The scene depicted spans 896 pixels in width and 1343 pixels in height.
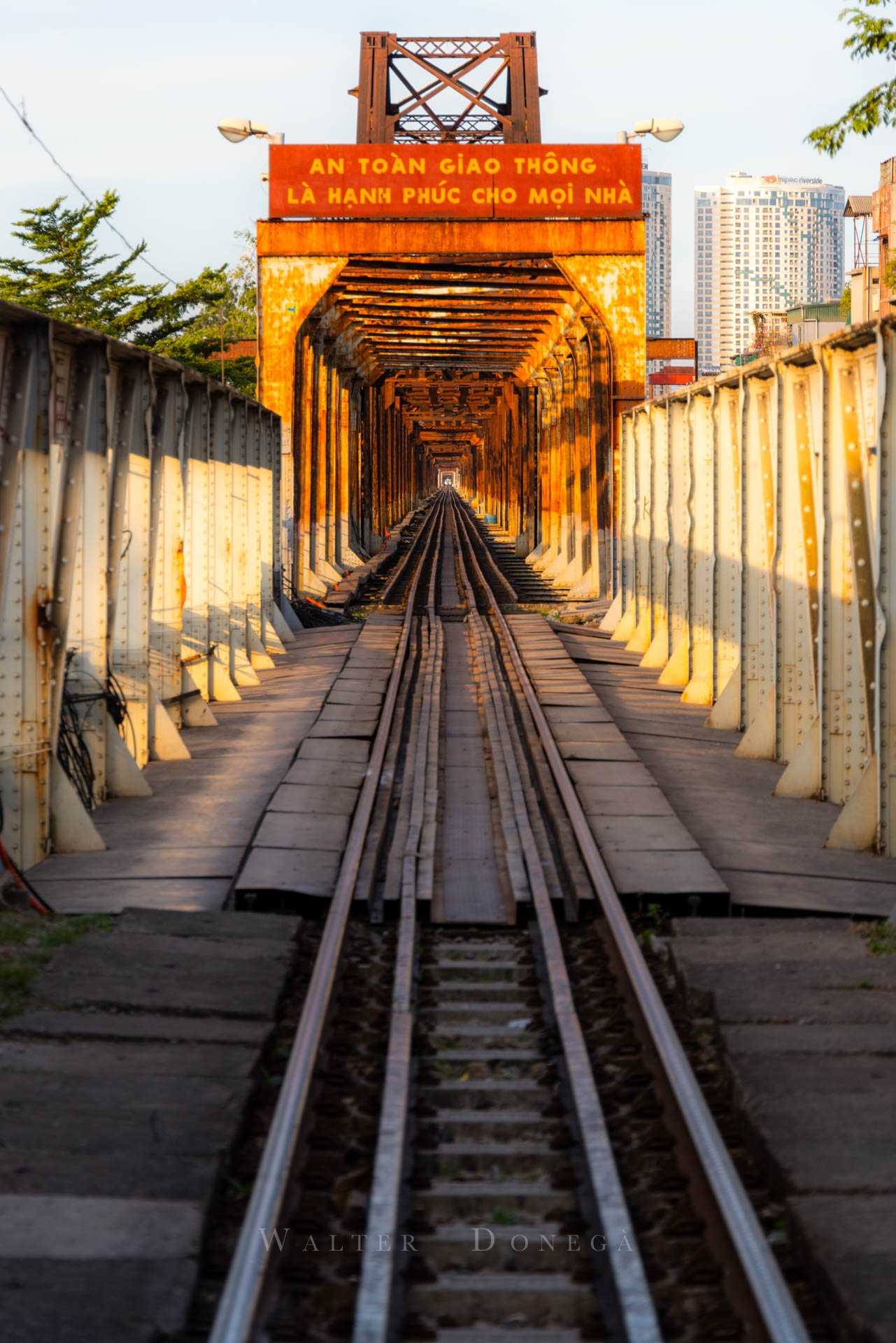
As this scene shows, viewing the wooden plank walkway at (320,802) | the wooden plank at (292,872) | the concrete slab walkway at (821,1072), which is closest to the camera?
the concrete slab walkway at (821,1072)

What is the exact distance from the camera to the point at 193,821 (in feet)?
32.0

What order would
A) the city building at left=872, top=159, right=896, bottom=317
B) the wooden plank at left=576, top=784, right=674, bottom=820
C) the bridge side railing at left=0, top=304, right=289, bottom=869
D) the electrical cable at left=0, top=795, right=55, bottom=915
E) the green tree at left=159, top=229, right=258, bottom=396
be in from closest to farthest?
the electrical cable at left=0, top=795, right=55, bottom=915
the bridge side railing at left=0, top=304, right=289, bottom=869
the wooden plank at left=576, top=784, right=674, bottom=820
the green tree at left=159, top=229, right=258, bottom=396
the city building at left=872, top=159, right=896, bottom=317

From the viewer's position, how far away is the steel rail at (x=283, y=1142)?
3.62 metres

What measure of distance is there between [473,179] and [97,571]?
14110 millimetres

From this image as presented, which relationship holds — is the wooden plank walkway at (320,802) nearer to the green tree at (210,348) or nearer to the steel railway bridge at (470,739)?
the steel railway bridge at (470,739)

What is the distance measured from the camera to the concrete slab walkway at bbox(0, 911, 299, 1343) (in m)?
3.86

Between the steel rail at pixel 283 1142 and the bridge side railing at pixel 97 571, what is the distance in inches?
80.8

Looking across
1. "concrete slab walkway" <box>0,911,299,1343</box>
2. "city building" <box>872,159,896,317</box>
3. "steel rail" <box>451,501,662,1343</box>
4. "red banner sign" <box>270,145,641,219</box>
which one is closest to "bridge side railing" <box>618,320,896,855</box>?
"steel rail" <box>451,501,662,1343</box>

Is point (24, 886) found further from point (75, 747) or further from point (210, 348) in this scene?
point (210, 348)

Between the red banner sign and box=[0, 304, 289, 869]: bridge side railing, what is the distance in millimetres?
7867

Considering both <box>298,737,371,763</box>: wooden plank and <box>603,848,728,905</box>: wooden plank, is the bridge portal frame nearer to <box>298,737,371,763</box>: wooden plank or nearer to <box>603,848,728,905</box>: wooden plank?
<box>298,737,371,763</box>: wooden plank

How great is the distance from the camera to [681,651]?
645 inches

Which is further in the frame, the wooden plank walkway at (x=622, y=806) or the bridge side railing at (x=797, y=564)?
the bridge side railing at (x=797, y=564)

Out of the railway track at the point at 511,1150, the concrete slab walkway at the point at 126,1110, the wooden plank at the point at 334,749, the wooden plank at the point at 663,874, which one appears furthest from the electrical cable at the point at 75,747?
the wooden plank at the point at 663,874
